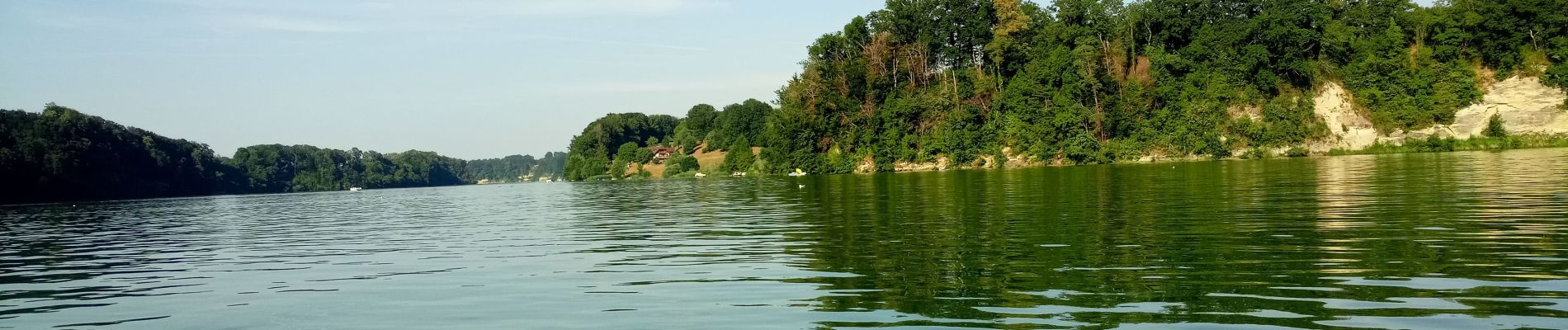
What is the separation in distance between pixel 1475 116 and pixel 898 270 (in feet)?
344

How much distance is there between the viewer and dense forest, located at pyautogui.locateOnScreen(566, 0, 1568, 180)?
100 m

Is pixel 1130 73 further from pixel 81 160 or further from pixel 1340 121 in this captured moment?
pixel 81 160

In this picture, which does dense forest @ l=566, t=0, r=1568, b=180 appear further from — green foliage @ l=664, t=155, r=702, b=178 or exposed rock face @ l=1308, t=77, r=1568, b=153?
green foliage @ l=664, t=155, r=702, b=178

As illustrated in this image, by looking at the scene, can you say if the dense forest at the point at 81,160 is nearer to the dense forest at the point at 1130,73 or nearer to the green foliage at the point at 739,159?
the green foliage at the point at 739,159

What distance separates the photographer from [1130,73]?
117250mm

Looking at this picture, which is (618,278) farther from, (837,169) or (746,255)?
(837,169)

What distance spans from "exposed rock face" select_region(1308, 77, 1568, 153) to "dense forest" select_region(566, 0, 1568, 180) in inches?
41.1

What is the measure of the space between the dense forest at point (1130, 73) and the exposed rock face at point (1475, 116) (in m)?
1.04

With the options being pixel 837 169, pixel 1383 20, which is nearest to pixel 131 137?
pixel 837 169

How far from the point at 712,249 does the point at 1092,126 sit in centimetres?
9904

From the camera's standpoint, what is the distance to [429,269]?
64.6ft

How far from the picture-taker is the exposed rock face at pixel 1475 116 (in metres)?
93.4

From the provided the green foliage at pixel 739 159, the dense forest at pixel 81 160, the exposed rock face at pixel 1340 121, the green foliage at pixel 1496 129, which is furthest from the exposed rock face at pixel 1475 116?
the dense forest at pixel 81 160

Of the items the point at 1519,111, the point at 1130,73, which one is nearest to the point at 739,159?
the point at 1130,73
